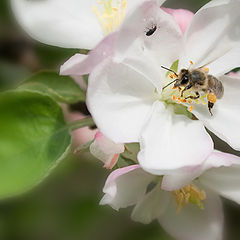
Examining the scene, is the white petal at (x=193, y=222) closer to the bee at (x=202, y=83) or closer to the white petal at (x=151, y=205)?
the white petal at (x=151, y=205)

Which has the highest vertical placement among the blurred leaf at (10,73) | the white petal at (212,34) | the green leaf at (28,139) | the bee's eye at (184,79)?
the white petal at (212,34)

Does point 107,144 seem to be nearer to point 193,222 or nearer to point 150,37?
point 150,37

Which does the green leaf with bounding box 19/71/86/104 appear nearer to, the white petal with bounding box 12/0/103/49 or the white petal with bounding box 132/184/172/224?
the white petal with bounding box 12/0/103/49

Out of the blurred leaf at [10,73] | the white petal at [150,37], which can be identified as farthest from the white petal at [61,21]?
the blurred leaf at [10,73]

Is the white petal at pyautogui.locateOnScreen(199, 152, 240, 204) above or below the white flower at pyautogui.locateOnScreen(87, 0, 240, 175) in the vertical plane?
below

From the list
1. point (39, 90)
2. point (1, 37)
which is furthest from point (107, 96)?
point (1, 37)

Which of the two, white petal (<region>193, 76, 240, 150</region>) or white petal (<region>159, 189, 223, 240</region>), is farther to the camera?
white petal (<region>159, 189, 223, 240</region>)

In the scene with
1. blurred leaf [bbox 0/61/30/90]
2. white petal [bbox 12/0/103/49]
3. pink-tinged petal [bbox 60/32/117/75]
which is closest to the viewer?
pink-tinged petal [bbox 60/32/117/75]

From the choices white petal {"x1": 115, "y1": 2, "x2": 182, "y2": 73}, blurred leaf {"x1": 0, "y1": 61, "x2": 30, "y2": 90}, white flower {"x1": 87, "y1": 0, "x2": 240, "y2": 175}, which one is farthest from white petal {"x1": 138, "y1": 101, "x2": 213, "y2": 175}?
blurred leaf {"x1": 0, "y1": 61, "x2": 30, "y2": 90}
